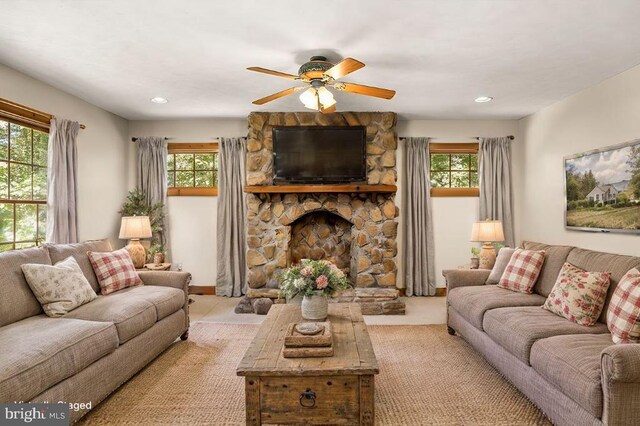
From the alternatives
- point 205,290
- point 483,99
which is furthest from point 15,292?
point 483,99

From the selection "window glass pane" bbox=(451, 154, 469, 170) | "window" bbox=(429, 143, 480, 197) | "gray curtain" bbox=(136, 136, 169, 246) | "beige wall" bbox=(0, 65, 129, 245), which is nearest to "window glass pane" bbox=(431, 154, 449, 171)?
"window" bbox=(429, 143, 480, 197)

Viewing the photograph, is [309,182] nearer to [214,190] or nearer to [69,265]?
[214,190]

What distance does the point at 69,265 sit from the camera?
3.06m

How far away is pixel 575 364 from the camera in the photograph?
2.02 metres

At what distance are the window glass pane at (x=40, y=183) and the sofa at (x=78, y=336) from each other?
836mm

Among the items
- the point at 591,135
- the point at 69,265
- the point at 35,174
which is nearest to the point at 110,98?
the point at 35,174

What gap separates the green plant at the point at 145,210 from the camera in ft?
16.9

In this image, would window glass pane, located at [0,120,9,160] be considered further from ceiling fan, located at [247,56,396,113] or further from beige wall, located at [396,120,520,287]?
beige wall, located at [396,120,520,287]

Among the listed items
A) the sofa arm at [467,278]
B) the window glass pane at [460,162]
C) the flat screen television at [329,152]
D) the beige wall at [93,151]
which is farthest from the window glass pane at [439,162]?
the beige wall at [93,151]

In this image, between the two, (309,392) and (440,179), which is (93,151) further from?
(440,179)

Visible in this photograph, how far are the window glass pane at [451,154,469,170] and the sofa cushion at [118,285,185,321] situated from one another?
161 inches

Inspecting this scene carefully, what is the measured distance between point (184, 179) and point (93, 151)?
1.27 m

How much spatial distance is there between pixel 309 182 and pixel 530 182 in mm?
2946

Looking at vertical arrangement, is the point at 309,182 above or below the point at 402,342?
above
